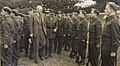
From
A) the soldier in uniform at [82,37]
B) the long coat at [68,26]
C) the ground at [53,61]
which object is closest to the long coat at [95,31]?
the soldier in uniform at [82,37]

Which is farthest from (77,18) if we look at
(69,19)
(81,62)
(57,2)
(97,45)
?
(57,2)

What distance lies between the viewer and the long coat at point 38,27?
12.9m

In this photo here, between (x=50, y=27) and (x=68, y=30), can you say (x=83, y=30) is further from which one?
(x=68, y=30)

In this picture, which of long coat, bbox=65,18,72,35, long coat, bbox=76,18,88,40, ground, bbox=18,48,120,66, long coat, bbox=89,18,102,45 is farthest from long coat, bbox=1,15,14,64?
long coat, bbox=65,18,72,35

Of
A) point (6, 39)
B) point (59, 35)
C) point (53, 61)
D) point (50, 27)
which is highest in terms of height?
point (6, 39)

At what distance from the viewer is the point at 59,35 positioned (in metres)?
16.1

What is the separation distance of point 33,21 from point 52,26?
2.43m

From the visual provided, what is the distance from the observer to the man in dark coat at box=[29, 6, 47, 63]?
12953 mm

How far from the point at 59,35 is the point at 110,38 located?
7187 mm

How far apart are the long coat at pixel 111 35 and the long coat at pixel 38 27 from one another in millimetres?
4419

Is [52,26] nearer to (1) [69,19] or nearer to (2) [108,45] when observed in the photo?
(1) [69,19]

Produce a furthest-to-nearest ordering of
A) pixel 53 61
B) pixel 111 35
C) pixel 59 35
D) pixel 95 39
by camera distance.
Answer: pixel 59 35 < pixel 53 61 < pixel 95 39 < pixel 111 35

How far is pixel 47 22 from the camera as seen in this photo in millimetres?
14586

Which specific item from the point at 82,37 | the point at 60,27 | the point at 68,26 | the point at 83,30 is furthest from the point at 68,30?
the point at 83,30
